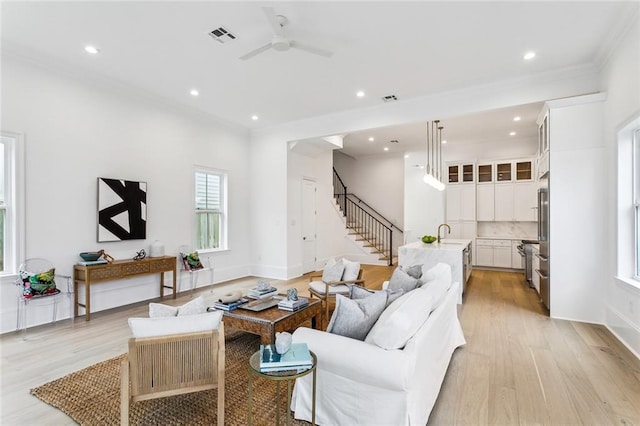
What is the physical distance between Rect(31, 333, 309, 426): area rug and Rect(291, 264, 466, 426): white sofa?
0.96ft

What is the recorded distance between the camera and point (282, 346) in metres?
1.83

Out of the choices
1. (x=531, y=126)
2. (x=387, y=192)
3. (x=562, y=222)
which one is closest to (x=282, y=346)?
(x=562, y=222)

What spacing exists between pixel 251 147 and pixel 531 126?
615 centimetres

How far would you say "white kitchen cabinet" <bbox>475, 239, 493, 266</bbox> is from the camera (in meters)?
8.05

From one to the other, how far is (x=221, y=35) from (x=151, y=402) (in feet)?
11.8

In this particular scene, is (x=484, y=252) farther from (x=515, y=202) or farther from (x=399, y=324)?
(x=399, y=324)

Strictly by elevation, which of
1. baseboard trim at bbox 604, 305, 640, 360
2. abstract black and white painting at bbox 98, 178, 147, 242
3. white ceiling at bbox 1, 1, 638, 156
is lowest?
baseboard trim at bbox 604, 305, 640, 360

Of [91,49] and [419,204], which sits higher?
[91,49]

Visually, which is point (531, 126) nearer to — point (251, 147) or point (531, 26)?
point (531, 26)

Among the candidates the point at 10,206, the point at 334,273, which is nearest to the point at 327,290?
the point at 334,273

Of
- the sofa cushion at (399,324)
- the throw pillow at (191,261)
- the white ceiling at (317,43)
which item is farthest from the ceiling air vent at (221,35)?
the throw pillow at (191,261)

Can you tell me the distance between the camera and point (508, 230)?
8.27 metres

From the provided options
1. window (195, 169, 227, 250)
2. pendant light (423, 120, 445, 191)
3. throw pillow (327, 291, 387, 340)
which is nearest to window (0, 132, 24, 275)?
window (195, 169, 227, 250)

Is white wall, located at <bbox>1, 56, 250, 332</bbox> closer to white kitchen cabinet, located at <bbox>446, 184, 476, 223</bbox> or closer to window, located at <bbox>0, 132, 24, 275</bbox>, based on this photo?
window, located at <bbox>0, 132, 24, 275</bbox>
